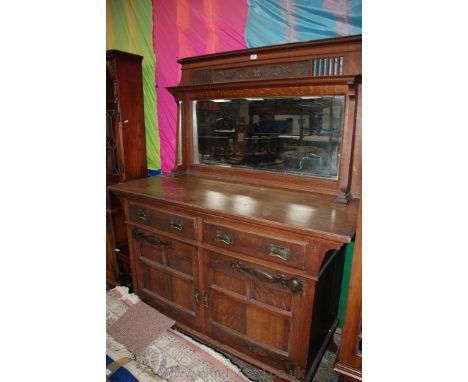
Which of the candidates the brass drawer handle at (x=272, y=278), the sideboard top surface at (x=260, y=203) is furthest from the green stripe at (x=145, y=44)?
the brass drawer handle at (x=272, y=278)

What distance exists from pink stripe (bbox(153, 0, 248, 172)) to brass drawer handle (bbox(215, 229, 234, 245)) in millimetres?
1415

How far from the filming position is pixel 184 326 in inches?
73.8

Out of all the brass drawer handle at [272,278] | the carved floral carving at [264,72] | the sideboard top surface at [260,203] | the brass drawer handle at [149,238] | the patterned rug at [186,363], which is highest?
the carved floral carving at [264,72]

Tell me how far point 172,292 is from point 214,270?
478mm

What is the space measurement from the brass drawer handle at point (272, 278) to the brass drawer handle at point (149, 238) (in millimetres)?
532

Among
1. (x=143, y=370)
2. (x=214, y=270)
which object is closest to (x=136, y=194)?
(x=214, y=270)

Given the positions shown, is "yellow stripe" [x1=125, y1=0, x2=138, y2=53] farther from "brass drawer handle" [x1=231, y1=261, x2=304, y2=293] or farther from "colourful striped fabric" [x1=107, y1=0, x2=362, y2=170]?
"brass drawer handle" [x1=231, y1=261, x2=304, y2=293]

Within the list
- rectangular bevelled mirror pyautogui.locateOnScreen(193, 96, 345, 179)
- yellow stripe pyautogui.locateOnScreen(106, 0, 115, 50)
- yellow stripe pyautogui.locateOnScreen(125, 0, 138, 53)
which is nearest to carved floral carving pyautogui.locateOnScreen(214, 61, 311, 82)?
rectangular bevelled mirror pyautogui.locateOnScreen(193, 96, 345, 179)

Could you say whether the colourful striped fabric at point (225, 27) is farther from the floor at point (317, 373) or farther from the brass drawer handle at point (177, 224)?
the floor at point (317, 373)

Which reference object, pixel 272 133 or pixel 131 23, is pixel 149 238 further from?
pixel 131 23

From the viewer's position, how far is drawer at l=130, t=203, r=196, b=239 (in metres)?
1.61

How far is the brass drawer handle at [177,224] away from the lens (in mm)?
1634
